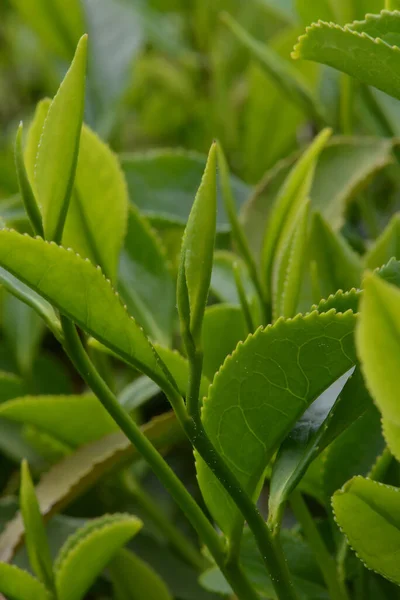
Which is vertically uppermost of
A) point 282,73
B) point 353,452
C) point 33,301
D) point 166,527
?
point 282,73

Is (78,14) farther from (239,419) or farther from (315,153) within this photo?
(239,419)

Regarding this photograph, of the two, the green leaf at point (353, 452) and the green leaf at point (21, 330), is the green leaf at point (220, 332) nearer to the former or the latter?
the green leaf at point (353, 452)

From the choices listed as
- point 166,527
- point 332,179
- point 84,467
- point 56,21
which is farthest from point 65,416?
point 56,21

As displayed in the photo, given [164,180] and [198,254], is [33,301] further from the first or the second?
[164,180]

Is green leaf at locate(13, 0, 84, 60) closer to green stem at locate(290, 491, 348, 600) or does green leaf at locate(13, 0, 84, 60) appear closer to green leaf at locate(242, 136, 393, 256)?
green leaf at locate(242, 136, 393, 256)

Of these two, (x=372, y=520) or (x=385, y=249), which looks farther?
(x=385, y=249)
